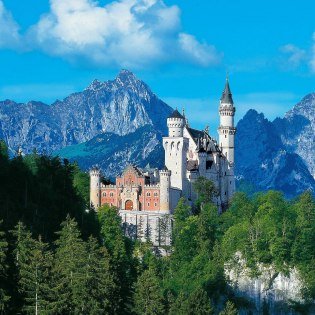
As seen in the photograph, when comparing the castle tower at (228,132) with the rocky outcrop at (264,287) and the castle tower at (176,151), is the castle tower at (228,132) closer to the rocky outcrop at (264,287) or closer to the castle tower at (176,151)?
the castle tower at (176,151)

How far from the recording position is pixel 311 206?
140625 mm

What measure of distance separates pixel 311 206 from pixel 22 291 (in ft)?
221

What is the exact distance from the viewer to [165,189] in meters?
150

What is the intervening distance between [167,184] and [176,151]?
7441 mm

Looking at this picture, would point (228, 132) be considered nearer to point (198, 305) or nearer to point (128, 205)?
point (128, 205)

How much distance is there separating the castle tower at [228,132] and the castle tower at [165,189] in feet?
62.4

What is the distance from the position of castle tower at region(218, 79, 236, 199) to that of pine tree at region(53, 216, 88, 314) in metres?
76.0

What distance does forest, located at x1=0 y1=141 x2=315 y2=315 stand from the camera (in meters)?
83.1

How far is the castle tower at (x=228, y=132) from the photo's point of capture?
168 metres

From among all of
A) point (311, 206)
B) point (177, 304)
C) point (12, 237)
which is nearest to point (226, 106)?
point (311, 206)

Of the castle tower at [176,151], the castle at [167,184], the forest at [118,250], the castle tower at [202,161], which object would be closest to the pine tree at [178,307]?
the forest at [118,250]

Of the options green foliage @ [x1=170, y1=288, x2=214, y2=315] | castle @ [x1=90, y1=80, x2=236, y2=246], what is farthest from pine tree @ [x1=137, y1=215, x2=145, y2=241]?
green foliage @ [x1=170, y1=288, x2=214, y2=315]

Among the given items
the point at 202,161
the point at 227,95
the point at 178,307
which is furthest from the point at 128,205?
the point at 178,307

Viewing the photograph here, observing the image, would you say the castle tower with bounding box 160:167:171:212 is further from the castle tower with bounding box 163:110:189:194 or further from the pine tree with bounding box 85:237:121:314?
the pine tree with bounding box 85:237:121:314
